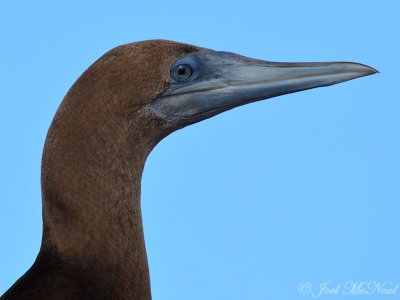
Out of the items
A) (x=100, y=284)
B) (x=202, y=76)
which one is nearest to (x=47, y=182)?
(x=100, y=284)

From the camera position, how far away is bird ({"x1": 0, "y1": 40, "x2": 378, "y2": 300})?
367 centimetres

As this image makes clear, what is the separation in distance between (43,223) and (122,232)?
12.4 inches

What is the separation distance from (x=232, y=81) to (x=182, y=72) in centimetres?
23

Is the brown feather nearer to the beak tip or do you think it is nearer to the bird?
the bird

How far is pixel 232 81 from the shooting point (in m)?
4.14

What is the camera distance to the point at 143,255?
3.87 metres

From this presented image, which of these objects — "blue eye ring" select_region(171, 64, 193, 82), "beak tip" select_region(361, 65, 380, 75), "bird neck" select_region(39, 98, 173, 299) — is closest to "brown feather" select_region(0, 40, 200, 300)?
"bird neck" select_region(39, 98, 173, 299)

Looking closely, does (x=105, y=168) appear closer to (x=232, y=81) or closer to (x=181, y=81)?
(x=181, y=81)

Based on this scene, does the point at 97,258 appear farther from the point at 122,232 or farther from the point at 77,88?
the point at 77,88

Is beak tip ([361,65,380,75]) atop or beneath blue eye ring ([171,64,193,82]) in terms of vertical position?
atop

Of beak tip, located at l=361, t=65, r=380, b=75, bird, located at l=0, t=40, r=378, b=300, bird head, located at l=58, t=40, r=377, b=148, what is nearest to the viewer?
bird, located at l=0, t=40, r=378, b=300

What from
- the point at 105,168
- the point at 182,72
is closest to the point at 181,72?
the point at 182,72

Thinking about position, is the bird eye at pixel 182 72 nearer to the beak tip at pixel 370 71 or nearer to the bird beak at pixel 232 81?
the bird beak at pixel 232 81

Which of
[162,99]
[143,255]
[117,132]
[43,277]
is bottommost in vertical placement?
[43,277]
